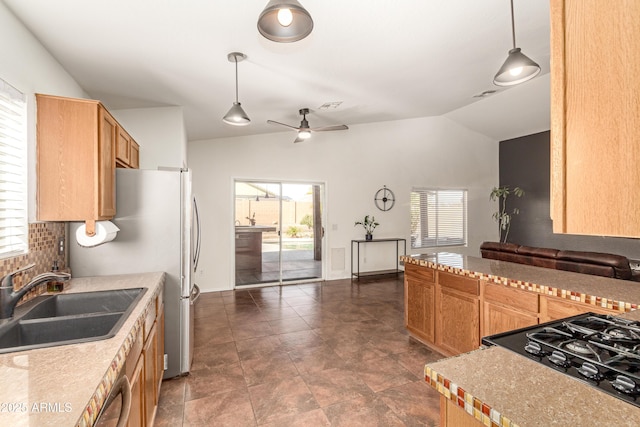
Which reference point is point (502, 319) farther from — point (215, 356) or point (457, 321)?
point (215, 356)

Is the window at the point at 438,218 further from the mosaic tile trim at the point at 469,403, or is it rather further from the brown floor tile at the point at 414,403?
the mosaic tile trim at the point at 469,403

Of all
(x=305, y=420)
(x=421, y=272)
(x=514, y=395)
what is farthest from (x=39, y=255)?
(x=421, y=272)

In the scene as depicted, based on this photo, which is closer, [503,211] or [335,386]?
[335,386]

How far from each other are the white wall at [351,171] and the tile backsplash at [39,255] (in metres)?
3.17

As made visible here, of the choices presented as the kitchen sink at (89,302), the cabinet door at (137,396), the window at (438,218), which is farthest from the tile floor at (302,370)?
the window at (438,218)

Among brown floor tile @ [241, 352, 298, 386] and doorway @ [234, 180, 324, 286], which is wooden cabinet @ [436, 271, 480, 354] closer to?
brown floor tile @ [241, 352, 298, 386]

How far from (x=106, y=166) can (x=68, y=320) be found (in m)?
1.08

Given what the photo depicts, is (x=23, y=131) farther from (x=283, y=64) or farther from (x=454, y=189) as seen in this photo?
(x=454, y=189)

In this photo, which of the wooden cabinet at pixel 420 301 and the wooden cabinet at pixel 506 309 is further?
the wooden cabinet at pixel 420 301

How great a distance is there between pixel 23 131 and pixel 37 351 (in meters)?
1.43

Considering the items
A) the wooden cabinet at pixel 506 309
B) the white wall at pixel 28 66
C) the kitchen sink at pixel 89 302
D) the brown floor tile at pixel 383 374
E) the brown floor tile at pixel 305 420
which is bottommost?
the brown floor tile at pixel 305 420

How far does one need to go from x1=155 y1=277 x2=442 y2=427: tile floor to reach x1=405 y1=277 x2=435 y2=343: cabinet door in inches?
6.1

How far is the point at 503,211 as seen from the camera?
25.7 feet

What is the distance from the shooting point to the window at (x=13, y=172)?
1738mm
